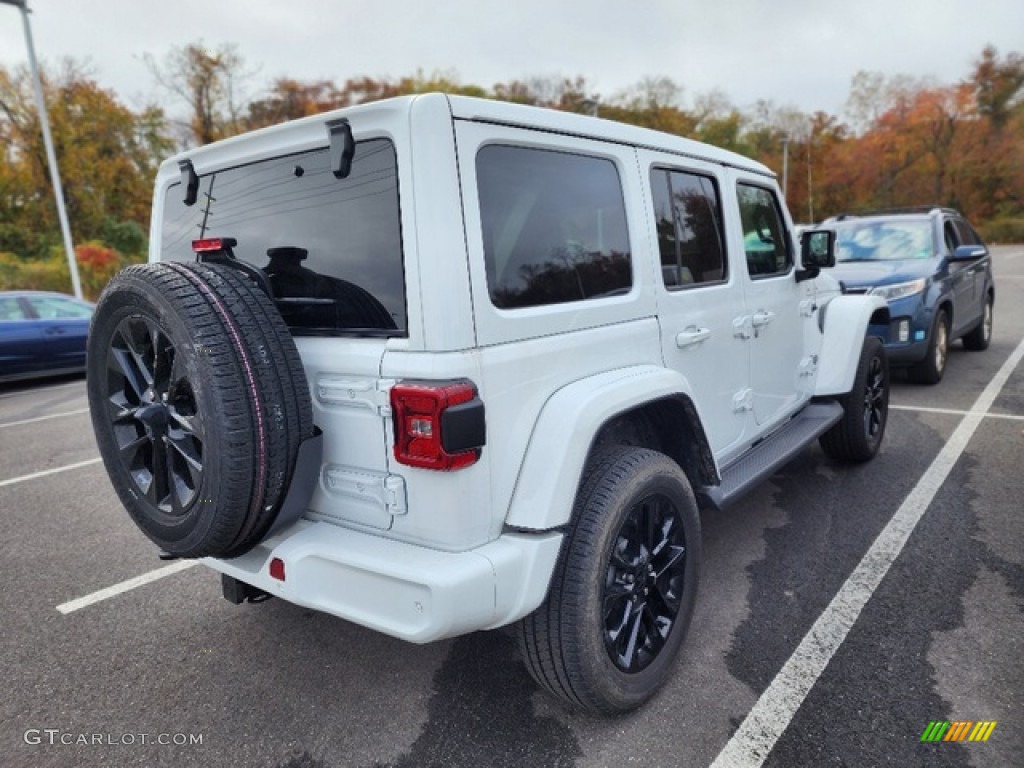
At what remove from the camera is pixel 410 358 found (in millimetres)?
1867

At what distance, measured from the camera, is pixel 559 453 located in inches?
78.9

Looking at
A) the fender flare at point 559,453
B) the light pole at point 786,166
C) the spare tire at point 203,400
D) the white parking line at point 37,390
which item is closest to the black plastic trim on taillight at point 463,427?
the fender flare at point 559,453

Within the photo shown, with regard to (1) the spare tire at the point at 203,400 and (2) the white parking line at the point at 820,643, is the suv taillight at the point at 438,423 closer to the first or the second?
(1) the spare tire at the point at 203,400

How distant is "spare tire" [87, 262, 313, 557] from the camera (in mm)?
1846

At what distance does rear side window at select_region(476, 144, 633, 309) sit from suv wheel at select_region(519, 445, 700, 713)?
0.63 metres

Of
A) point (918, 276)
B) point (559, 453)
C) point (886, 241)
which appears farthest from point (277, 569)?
point (886, 241)

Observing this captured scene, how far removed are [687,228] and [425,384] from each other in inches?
64.4

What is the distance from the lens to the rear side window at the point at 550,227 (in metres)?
2.03

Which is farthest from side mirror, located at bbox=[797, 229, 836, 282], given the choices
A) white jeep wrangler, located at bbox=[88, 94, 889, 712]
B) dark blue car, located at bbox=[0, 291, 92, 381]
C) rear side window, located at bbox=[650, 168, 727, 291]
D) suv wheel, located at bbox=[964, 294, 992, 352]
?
dark blue car, located at bbox=[0, 291, 92, 381]

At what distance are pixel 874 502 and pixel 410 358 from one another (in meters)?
3.41

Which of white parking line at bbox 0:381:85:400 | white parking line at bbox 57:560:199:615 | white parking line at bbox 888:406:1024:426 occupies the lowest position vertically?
white parking line at bbox 57:560:199:615

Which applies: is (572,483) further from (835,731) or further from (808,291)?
(808,291)

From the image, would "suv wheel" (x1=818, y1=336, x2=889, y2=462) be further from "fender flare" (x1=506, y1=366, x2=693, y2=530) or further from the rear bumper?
the rear bumper

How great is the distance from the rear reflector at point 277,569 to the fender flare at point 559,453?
2.35 feet
